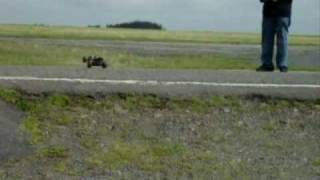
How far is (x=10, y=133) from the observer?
6418mm

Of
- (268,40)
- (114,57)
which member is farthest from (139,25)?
(268,40)

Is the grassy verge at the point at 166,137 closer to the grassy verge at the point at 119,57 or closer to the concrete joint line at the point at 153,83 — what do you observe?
the concrete joint line at the point at 153,83

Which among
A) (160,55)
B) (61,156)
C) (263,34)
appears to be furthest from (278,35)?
(160,55)

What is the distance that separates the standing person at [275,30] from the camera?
10609 mm

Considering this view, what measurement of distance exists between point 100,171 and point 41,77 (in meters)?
2.52

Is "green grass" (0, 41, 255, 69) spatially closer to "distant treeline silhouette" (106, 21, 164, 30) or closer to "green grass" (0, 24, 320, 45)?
"green grass" (0, 24, 320, 45)

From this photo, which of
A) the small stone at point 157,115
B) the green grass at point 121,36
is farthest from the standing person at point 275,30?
the green grass at point 121,36

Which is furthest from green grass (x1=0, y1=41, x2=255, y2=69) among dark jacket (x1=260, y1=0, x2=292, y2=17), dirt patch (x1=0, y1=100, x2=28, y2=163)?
dirt patch (x1=0, y1=100, x2=28, y2=163)

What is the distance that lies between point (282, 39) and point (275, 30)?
0.17 meters

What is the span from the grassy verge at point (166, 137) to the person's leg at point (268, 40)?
Result: 3331mm

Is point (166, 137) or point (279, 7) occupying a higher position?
point (279, 7)

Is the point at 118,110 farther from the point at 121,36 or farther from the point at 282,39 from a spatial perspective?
the point at 121,36

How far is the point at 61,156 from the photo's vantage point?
610cm

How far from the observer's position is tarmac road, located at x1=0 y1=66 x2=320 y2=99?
7590mm
